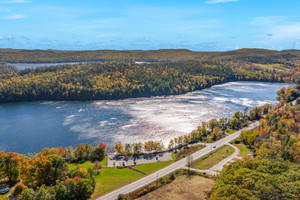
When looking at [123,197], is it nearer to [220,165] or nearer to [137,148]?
[137,148]

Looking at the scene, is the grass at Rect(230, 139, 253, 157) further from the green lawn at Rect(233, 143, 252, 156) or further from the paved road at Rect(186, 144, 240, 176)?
the paved road at Rect(186, 144, 240, 176)

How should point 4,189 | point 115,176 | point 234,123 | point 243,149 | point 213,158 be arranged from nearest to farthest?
1. point 4,189
2. point 115,176
3. point 213,158
4. point 243,149
5. point 234,123

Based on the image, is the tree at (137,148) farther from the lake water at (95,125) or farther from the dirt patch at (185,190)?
the dirt patch at (185,190)

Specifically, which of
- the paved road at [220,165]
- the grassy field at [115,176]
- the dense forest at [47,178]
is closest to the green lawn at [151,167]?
the grassy field at [115,176]

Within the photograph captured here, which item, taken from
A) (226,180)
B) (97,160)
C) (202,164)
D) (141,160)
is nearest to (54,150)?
(97,160)

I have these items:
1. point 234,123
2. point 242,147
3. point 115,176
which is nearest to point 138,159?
point 115,176

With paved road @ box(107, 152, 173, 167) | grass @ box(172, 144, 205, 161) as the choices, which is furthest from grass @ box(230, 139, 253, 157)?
paved road @ box(107, 152, 173, 167)
